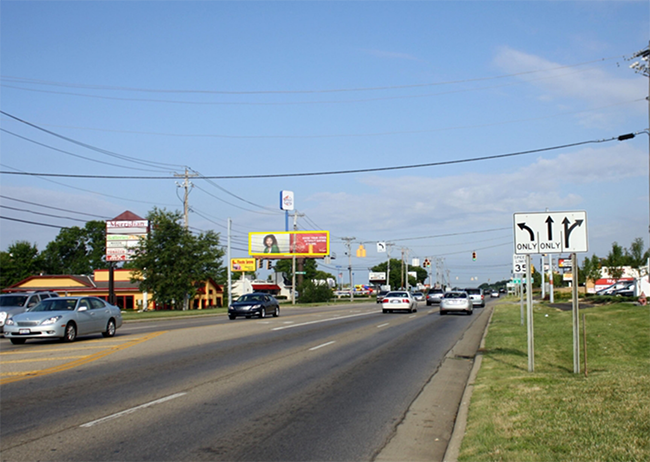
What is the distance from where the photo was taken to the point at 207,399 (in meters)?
10.0

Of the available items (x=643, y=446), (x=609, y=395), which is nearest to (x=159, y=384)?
(x=609, y=395)

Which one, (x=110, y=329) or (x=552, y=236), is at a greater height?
(x=552, y=236)

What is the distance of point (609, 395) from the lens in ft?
28.7

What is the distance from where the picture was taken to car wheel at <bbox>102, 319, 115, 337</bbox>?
22141 millimetres

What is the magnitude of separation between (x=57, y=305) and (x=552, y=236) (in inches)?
623

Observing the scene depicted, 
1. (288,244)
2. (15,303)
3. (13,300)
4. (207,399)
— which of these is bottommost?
(207,399)

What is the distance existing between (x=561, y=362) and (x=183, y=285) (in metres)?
47.8

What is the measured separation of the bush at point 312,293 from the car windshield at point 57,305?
211 ft

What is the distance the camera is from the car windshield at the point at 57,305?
798 inches

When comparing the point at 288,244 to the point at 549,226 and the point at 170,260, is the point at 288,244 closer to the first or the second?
the point at 170,260

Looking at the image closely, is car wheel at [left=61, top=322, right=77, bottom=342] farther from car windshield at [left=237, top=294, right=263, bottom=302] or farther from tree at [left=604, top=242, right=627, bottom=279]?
tree at [left=604, top=242, right=627, bottom=279]

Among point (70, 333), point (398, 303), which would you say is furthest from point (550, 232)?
point (398, 303)

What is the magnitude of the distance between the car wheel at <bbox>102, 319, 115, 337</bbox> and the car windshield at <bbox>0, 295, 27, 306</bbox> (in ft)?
15.4

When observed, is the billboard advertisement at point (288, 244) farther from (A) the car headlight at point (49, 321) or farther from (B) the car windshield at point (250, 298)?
(A) the car headlight at point (49, 321)
